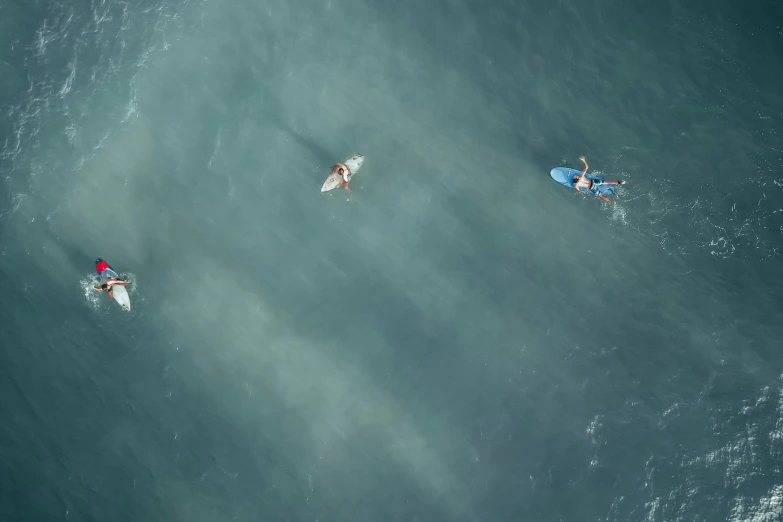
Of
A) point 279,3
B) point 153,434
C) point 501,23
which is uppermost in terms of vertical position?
point 279,3

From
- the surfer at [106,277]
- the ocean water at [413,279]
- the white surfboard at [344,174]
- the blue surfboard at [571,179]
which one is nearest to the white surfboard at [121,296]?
the surfer at [106,277]

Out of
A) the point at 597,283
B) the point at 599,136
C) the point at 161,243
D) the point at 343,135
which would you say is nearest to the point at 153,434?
the point at 161,243

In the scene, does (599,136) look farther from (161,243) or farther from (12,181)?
(12,181)

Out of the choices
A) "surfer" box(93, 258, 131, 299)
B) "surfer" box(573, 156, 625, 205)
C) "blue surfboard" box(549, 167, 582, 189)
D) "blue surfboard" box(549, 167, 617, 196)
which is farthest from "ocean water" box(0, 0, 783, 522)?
"surfer" box(573, 156, 625, 205)

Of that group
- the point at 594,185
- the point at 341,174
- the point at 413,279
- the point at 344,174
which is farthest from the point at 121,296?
the point at 594,185

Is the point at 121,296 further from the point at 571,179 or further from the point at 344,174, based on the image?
the point at 571,179

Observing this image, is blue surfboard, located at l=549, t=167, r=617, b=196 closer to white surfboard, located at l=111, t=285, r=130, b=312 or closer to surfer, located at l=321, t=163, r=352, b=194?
surfer, located at l=321, t=163, r=352, b=194

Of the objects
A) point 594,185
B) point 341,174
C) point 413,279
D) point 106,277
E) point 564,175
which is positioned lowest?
point 413,279

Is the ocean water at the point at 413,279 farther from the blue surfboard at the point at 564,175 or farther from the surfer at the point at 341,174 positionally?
the surfer at the point at 341,174
